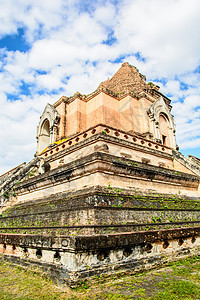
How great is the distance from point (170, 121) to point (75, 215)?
1440 centimetres

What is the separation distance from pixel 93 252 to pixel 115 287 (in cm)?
69

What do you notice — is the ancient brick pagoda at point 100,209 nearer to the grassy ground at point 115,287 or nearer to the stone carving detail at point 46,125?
the grassy ground at point 115,287

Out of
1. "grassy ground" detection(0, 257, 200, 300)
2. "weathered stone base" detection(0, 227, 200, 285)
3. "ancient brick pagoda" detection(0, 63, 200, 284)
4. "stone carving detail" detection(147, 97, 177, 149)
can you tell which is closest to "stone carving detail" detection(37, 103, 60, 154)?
"ancient brick pagoda" detection(0, 63, 200, 284)

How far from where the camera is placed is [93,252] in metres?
4.17

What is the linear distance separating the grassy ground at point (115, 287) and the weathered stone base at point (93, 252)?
0.17 m

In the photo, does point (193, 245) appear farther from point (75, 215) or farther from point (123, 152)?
point (123, 152)

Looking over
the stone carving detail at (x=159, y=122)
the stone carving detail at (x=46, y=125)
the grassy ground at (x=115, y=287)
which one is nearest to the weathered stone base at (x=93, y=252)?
the grassy ground at (x=115, y=287)

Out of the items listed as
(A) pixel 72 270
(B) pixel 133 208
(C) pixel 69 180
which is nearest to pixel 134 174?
(B) pixel 133 208

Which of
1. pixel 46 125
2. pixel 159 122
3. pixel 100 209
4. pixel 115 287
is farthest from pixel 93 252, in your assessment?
pixel 46 125

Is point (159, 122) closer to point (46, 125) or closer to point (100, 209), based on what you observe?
point (46, 125)

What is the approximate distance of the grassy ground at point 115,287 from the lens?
11.6 feet

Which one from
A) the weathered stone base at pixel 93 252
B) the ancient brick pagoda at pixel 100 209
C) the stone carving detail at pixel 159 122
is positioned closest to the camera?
the weathered stone base at pixel 93 252

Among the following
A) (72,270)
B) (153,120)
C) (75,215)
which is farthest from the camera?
(153,120)

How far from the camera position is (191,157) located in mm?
13383
